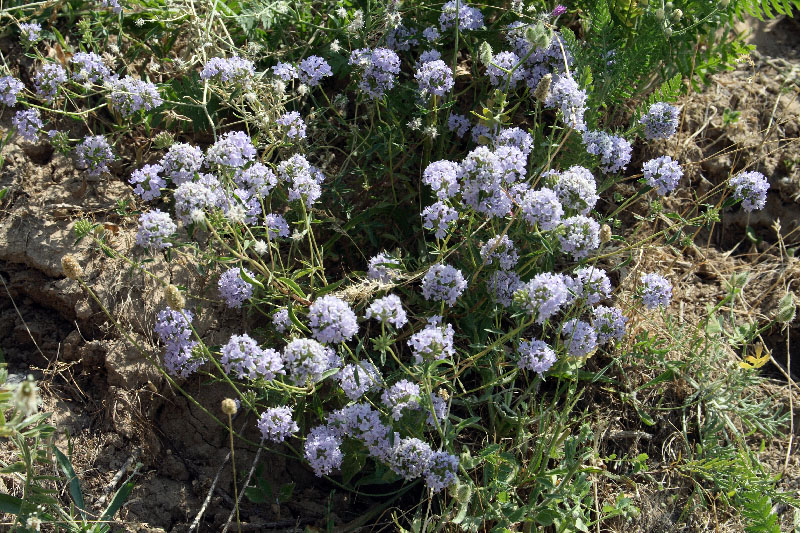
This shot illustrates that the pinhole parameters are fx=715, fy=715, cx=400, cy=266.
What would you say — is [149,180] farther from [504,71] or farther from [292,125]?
[504,71]

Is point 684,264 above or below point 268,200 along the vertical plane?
below

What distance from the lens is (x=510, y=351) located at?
386 centimetres

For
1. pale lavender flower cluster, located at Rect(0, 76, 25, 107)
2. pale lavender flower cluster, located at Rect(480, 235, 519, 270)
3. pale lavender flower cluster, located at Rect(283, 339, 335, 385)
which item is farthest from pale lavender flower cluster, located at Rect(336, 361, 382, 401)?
pale lavender flower cluster, located at Rect(0, 76, 25, 107)

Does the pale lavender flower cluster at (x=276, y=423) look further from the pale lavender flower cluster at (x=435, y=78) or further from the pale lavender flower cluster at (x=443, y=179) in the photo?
the pale lavender flower cluster at (x=435, y=78)

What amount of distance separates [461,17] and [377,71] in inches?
27.5

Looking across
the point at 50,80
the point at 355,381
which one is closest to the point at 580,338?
the point at 355,381

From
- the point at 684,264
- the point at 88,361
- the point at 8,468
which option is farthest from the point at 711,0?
the point at 8,468

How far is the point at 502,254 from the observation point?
3705mm

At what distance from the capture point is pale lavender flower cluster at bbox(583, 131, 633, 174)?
388 cm

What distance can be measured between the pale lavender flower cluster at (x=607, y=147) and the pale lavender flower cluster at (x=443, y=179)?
902 mm

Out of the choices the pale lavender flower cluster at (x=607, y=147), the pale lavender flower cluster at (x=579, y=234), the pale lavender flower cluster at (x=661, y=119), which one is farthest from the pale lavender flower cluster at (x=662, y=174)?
the pale lavender flower cluster at (x=579, y=234)

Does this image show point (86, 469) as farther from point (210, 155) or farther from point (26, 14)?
point (26, 14)

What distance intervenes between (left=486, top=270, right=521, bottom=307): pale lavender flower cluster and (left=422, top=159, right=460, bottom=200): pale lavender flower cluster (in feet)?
1.81

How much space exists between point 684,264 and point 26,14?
461 cm
